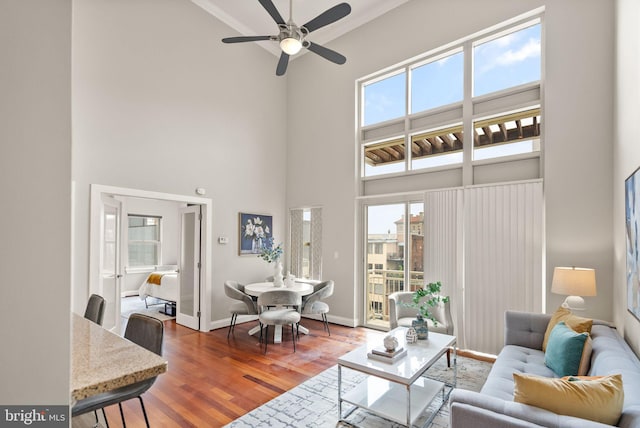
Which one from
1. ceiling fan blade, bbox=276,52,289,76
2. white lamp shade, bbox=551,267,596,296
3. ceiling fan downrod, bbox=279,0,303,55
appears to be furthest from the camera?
ceiling fan blade, bbox=276,52,289,76

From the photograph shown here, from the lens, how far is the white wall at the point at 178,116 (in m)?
3.94

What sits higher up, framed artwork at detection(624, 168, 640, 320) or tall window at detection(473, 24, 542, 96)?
tall window at detection(473, 24, 542, 96)

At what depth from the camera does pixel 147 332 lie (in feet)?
6.66

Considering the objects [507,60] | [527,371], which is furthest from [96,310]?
[507,60]

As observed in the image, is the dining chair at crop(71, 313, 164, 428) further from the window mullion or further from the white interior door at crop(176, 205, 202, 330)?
the window mullion

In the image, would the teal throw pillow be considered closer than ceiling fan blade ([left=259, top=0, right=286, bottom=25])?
Yes

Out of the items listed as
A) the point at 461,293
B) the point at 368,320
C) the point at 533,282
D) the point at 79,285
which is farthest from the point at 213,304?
the point at 533,282

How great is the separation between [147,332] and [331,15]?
3166 millimetres

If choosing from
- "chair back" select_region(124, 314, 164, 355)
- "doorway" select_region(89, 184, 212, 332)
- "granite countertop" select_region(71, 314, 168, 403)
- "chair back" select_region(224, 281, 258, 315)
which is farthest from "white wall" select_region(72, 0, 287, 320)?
"granite countertop" select_region(71, 314, 168, 403)

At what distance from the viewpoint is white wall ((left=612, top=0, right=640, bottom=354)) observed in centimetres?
242

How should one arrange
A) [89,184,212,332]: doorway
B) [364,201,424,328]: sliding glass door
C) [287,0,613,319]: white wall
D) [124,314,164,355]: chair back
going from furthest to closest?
[364,201,424,328]: sliding glass door < [89,184,212,332]: doorway < [287,0,613,319]: white wall < [124,314,164,355]: chair back

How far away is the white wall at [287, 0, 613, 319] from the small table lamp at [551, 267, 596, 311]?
46cm
